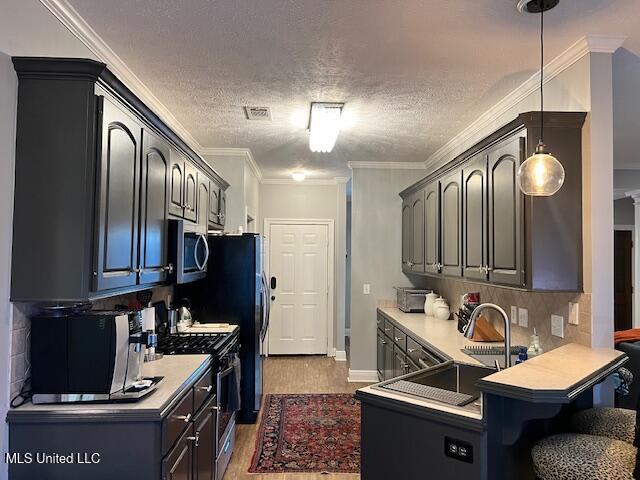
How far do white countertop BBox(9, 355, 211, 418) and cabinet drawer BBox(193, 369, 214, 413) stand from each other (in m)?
0.06

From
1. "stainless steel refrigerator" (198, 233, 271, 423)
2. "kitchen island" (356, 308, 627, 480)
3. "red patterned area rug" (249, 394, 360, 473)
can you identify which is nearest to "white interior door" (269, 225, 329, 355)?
"red patterned area rug" (249, 394, 360, 473)

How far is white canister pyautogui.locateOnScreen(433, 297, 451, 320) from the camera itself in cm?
438

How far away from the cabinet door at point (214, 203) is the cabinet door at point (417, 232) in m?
1.98

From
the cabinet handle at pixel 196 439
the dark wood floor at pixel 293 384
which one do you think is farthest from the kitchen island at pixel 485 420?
the dark wood floor at pixel 293 384

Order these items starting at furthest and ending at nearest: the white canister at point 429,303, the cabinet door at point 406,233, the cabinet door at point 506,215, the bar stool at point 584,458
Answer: the cabinet door at point 406,233
the white canister at point 429,303
the cabinet door at point 506,215
the bar stool at point 584,458

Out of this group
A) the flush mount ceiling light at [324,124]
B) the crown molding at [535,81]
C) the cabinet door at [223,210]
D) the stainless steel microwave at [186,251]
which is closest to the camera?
the crown molding at [535,81]

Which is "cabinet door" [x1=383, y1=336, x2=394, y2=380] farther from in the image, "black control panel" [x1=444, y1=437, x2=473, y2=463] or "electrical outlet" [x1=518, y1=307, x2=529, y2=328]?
"black control panel" [x1=444, y1=437, x2=473, y2=463]

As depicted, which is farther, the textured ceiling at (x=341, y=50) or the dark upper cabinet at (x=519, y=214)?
the dark upper cabinet at (x=519, y=214)

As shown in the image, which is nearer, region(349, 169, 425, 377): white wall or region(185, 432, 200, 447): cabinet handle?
region(185, 432, 200, 447): cabinet handle

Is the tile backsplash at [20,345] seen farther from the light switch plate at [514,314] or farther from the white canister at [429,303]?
the white canister at [429,303]

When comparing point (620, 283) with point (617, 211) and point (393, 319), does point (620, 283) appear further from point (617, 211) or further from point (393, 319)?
point (393, 319)

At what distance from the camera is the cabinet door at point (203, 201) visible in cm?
359

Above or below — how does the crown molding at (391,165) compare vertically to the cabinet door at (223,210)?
above

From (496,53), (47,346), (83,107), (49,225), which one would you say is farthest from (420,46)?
(47,346)
